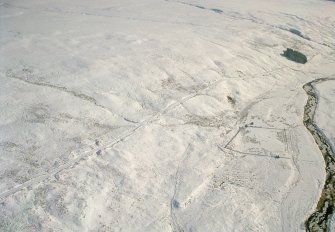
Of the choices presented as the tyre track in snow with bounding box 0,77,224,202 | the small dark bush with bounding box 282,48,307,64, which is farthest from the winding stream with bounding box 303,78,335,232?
the tyre track in snow with bounding box 0,77,224,202

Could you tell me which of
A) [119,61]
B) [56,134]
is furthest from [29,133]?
[119,61]

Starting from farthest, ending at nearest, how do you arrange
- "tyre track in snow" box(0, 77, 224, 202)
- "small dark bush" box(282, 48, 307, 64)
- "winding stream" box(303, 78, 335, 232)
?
"small dark bush" box(282, 48, 307, 64) → "winding stream" box(303, 78, 335, 232) → "tyre track in snow" box(0, 77, 224, 202)

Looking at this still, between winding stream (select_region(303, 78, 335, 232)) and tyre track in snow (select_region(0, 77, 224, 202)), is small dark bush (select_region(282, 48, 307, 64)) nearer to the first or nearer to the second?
winding stream (select_region(303, 78, 335, 232))

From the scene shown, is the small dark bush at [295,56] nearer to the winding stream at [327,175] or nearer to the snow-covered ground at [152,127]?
the snow-covered ground at [152,127]

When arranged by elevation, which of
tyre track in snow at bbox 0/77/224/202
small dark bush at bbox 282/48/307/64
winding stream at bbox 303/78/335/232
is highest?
tyre track in snow at bbox 0/77/224/202

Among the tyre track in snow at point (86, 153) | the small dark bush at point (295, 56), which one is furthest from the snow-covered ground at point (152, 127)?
the small dark bush at point (295, 56)

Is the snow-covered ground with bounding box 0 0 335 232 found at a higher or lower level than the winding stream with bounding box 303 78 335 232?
higher

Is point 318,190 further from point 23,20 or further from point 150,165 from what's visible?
point 23,20
